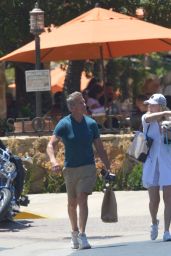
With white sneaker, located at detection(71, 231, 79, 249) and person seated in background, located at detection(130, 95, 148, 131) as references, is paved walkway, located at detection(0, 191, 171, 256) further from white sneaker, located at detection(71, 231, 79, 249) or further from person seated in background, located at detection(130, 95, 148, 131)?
person seated in background, located at detection(130, 95, 148, 131)

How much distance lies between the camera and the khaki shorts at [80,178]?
10207mm

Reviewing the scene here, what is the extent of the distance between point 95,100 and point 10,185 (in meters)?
7.05

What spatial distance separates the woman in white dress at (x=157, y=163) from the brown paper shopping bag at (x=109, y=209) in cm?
42

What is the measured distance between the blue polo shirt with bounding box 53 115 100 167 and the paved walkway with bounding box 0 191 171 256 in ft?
3.27

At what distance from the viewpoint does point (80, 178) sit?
10.2 meters

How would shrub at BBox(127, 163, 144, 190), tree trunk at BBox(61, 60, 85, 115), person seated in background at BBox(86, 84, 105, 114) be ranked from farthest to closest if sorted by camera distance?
tree trunk at BBox(61, 60, 85, 115) < person seated in background at BBox(86, 84, 105, 114) < shrub at BBox(127, 163, 144, 190)

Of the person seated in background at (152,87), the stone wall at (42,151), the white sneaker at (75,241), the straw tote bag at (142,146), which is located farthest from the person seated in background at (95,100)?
the white sneaker at (75,241)

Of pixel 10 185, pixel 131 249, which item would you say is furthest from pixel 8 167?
pixel 131 249

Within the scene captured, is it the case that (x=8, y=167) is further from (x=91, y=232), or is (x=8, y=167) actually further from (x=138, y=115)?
(x=138, y=115)

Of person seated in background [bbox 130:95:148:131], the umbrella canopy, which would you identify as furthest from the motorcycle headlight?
person seated in background [bbox 130:95:148:131]

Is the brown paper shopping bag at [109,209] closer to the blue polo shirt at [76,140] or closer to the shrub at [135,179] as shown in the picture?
the blue polo shirt at [76,140]

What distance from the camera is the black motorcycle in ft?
40.0

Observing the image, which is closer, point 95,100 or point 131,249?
point 131,249

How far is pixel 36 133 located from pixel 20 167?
3.26 meters
